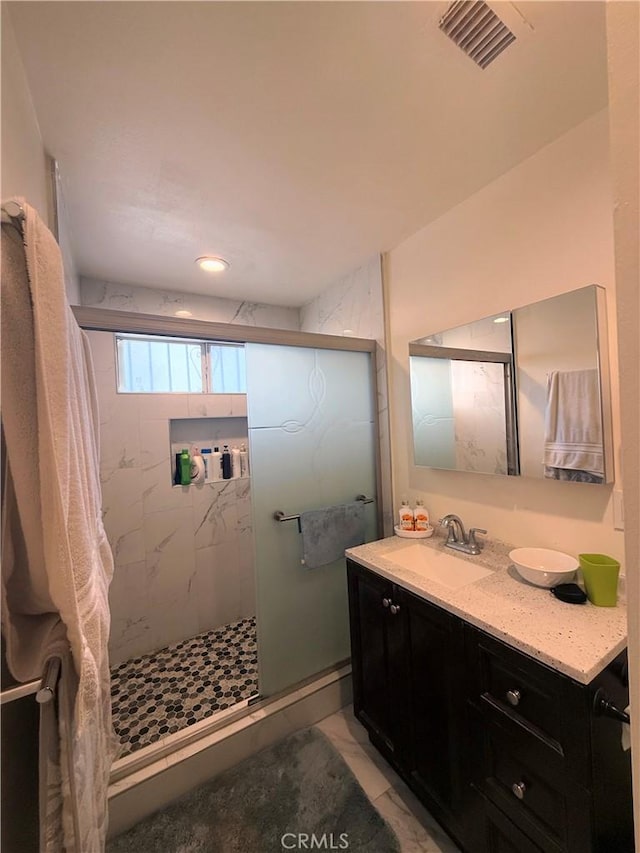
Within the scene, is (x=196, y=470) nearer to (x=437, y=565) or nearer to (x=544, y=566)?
A: (x=437, y=565)

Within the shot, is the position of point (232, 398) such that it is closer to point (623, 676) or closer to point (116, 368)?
point (116, 368)

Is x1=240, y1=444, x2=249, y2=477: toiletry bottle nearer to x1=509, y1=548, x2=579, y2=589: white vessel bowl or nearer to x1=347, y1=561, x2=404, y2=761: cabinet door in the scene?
x1=347, y1=561, x2=404, y2=761: cabinet door

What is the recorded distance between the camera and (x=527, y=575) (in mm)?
1160

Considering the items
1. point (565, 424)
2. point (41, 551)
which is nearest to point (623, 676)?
point (565, 424)

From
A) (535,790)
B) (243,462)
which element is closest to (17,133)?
(243,462)

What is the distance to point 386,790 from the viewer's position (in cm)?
136

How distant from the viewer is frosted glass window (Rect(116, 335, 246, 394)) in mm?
2186

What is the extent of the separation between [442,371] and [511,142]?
865 millimetres

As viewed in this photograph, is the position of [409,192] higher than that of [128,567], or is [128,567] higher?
[409,192]

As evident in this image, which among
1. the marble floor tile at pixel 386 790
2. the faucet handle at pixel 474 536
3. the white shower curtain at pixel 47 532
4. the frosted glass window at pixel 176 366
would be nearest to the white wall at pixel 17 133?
the white shower curtain at pixel 47 532

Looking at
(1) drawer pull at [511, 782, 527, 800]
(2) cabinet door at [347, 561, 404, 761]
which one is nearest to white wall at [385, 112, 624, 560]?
(2) cabinet door at [347, 561, 404, 761]

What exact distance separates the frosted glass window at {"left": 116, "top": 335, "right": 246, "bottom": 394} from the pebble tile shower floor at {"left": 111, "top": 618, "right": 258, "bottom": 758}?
1.67 metres

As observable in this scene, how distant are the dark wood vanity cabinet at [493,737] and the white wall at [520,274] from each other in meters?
0.50

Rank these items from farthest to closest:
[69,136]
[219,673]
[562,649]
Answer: [219,673], [69,136], [562,649]
